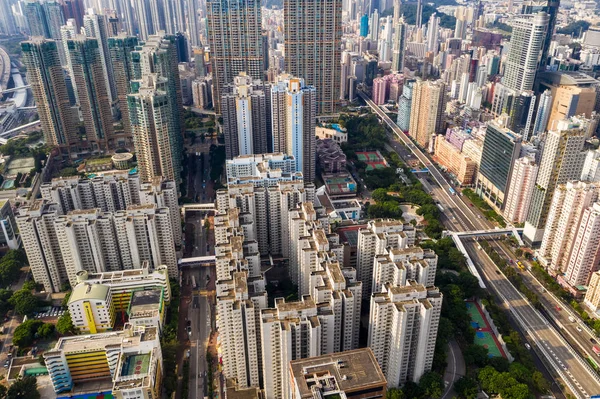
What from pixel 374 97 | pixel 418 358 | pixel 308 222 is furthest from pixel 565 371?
pixel 374 97

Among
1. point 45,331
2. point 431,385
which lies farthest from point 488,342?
point 45,331

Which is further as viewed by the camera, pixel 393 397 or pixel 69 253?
pixel 69 253

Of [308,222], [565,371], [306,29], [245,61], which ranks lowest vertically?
[565,371]

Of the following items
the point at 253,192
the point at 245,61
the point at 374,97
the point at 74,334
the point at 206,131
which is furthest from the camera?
the point at 374,97

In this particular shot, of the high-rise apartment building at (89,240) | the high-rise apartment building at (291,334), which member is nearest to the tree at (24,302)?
the high-rise apartment building at (89,240)

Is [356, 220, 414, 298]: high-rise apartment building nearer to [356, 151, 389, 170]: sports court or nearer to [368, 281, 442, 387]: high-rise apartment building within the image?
[368, 281, 442, 387]: high-rise apartment building

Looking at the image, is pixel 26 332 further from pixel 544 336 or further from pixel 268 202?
pixel 544 336

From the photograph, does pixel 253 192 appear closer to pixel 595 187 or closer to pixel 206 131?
pixel 595 187
